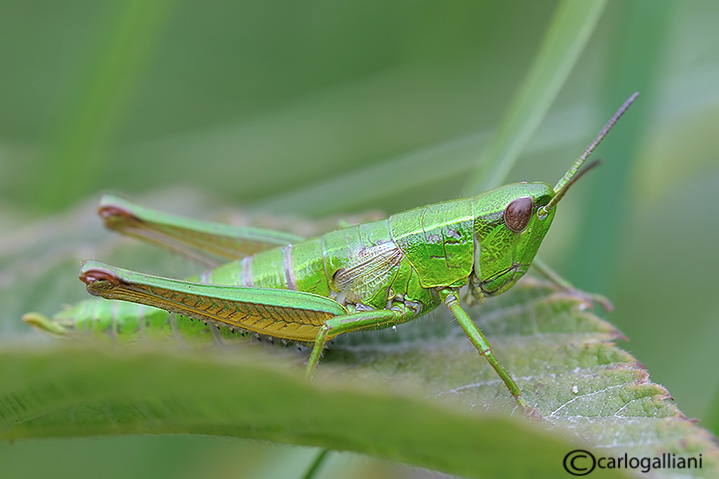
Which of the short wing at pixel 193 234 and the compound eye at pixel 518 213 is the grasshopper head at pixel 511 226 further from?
the short wing at pixel 193 234

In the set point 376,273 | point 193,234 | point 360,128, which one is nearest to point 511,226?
point 376,273

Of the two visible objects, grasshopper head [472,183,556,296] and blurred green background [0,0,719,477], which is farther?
blurred green background [0,0,719,477]

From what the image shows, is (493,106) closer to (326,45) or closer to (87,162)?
(326,45)

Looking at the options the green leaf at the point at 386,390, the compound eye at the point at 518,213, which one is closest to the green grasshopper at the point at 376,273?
the compound eye at the point at 518,213

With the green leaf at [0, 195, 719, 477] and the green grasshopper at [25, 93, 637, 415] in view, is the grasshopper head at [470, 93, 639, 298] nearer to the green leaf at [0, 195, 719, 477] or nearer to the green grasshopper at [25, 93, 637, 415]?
the green grasshopper at [25, 93, 637, 415]

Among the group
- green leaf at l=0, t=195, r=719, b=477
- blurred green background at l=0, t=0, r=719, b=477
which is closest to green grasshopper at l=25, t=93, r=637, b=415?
green leaf at l=0, t=195, r=719, b=477

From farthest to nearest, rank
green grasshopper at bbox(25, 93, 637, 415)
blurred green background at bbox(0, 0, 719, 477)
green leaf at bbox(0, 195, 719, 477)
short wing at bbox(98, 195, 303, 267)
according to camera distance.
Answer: blurred green background at bbox(0, 0, 719, 477) → short wing at bbox(98, 195, 303, 267) → green grasshopper at bbox(25, 93, 637, 415) → green leaf at bbox(0, 195, 719, 477)

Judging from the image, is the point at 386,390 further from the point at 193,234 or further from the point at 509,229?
the point at 193,234

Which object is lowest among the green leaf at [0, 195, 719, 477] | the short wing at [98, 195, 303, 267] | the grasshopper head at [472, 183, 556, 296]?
the green leaf at [0, 195, 719, 477]

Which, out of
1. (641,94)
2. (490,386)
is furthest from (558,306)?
(641,94)
